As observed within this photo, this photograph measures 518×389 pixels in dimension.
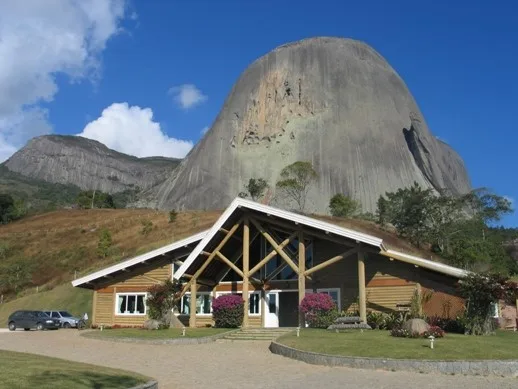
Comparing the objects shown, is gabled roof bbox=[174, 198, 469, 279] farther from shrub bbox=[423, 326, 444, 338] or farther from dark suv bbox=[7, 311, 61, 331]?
dark suv bbox=[7, 311, 61, 331]

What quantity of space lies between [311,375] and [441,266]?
1342 cm

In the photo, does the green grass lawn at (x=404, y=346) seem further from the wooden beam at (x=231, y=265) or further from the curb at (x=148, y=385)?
the wooden beam at (x=231, y=265)

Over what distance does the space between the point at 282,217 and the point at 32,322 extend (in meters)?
17.2

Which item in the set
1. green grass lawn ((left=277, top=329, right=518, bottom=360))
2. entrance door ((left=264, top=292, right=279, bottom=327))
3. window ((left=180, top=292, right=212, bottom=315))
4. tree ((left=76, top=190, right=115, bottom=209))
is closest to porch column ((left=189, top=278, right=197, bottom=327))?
window ((left=180, top=292, right=212, bottom=315))

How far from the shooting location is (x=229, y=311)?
25.9 meters

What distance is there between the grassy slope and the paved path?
21265 mm

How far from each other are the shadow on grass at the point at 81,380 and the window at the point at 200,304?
1894cm

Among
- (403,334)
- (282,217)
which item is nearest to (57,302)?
(282,217)

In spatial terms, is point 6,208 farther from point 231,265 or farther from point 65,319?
point 231,265

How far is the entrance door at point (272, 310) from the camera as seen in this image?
94.3 ft

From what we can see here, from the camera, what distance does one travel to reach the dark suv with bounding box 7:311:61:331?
31594 mm

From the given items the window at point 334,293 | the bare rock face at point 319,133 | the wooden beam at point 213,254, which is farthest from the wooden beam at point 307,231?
the bare rock face at point 319,133

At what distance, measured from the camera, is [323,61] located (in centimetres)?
12850

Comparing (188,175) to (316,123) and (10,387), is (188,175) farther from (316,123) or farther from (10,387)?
(10,387)
